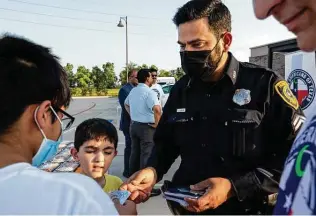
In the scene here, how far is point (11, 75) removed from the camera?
105 centimetres

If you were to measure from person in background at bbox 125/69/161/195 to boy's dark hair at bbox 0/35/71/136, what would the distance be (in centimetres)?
386

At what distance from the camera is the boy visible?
2449mm

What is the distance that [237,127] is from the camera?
5.69 feet

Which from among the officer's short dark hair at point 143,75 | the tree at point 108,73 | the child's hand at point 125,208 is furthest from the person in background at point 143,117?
the tree at point 108,73

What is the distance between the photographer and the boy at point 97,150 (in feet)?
8.04

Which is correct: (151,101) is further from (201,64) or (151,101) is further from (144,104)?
(201,64)

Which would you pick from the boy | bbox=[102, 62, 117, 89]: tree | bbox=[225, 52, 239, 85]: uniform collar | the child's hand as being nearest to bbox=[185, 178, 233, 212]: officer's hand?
the child's hand

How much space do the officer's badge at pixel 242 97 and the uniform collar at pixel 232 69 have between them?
67 millimetres

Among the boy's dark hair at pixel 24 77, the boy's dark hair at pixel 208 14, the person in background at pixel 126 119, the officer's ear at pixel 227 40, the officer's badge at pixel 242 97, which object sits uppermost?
the boy's dark hair at pixel 208 14

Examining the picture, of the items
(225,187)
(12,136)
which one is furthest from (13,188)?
(225,187)

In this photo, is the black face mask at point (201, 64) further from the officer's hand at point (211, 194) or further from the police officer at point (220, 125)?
the officer's hand at point (211, 194)

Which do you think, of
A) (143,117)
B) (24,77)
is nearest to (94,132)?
(24,77)

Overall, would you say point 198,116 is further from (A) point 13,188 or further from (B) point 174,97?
(A) point 13,188

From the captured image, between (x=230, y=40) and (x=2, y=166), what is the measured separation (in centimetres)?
145
